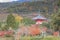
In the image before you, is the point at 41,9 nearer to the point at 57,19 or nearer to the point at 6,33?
the point at 57,19

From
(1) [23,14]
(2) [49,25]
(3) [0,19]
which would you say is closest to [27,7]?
(1) [23,14]

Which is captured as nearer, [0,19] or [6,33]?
[6,33]

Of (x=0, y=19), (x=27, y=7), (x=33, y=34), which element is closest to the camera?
(x=33, y=34)

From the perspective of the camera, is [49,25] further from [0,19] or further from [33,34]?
[0,19]

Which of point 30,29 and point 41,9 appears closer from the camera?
point 30,29

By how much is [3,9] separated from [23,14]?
3.62 feet

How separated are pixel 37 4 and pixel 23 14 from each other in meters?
1.06

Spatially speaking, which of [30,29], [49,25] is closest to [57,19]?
[49,25]

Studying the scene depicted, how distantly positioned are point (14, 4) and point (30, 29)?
457 centimetres

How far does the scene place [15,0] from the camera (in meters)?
11.9

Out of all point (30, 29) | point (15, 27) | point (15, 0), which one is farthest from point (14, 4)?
point (30, 29)

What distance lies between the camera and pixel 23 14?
11148 millimetres

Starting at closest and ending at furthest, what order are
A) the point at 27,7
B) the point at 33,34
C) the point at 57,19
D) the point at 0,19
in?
the point at 33,34 → the point at 57,19 → the point at 0,19 → the point at 27,7

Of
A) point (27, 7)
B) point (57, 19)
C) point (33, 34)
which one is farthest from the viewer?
point (27, 7)
